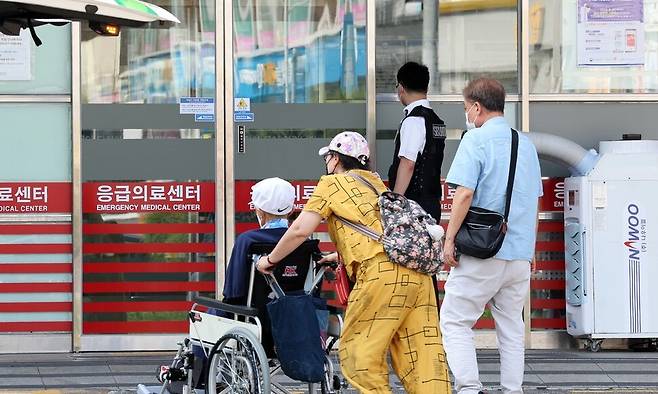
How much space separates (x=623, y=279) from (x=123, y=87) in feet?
13.0

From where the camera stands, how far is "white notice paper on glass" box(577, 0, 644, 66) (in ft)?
35.0

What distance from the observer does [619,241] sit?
10.2 metres

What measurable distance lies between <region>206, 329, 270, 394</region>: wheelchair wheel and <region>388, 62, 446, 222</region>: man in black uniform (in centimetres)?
180

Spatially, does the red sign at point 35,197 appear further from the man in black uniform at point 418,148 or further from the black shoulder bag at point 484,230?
the black shoulder bag at point 484,230

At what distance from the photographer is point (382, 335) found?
6824mm

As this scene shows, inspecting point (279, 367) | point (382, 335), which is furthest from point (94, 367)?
point (382, 335)

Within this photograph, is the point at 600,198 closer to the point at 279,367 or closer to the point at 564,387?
the point at 564,387

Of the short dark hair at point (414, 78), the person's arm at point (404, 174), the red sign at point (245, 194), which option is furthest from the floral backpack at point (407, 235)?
the red sign at point (245, 194)

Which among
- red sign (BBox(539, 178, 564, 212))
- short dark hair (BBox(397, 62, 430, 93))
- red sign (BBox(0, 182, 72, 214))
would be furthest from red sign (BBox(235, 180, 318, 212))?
short dark hair (BBox(397, 62, 430, 93))

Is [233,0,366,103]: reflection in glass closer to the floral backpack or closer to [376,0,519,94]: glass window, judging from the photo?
[376,0,519,94]: glass window

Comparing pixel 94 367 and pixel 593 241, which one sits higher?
pixel 593 241

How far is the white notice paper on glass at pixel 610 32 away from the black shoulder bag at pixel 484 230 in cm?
339

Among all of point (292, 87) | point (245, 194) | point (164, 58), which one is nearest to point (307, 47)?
point (292, 87)

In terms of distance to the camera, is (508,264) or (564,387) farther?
(564,387)
